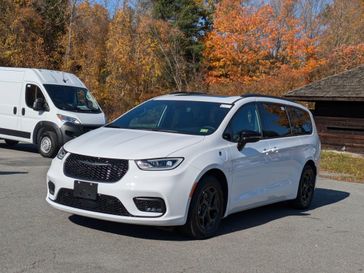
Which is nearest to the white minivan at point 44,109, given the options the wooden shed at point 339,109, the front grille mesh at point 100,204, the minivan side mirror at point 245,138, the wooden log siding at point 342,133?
the minivan side mirror at point 245,138

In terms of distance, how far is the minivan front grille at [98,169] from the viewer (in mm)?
6488

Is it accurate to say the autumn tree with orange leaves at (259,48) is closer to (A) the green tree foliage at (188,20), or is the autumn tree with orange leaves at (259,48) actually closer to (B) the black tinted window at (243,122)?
(A) the green tree foliage at (188,20)

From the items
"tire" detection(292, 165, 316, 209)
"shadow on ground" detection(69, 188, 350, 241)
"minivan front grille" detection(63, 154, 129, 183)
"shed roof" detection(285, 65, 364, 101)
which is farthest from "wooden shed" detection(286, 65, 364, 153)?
"minivan front grille" detection(63, 154, 129, 183)

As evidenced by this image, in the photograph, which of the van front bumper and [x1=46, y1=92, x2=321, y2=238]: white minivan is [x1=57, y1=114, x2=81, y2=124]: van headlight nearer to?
[x1=46, y1=92, x2=321, y2=238]: white minivan

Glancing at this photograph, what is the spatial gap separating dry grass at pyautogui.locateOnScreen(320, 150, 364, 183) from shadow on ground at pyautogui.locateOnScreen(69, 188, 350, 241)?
206 inches

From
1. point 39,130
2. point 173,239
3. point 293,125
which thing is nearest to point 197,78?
point 39,130

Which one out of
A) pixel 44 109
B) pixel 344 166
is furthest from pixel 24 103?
pixel 344 166

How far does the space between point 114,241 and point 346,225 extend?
12.7 ft

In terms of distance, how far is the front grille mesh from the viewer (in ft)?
21.3

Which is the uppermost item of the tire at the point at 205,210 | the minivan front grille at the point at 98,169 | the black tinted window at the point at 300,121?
the black tinted window at the point at 300,121

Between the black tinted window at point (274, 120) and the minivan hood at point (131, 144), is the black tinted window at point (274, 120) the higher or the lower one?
the higher one

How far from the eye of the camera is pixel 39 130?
16.0 m

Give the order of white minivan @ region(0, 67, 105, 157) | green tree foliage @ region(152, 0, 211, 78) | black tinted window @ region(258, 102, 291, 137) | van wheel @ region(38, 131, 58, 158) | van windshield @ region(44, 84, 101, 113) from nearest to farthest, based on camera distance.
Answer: black tinted window @ region(258, 102, 291, 137) < van wheel @ region(38, 131, 58, 158) < white minivan @ region(0, 67, 105, 157) < van windshield @ region(44, 84, 101, 113) < green tree foliage @ region(152, 0, 211, 78)

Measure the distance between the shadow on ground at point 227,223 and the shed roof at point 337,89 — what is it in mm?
13241
